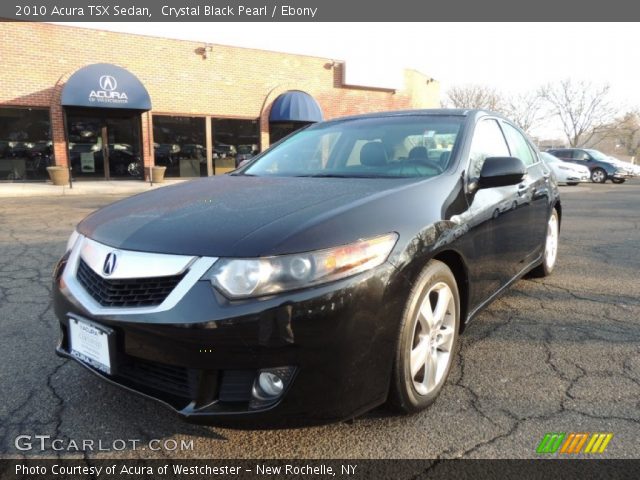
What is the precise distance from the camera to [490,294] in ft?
10.1

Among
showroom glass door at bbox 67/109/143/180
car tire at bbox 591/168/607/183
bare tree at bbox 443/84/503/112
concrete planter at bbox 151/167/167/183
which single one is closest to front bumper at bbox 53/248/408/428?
concrete planter at bbox 151/167/167/183

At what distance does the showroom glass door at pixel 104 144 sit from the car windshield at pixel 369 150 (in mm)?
14707

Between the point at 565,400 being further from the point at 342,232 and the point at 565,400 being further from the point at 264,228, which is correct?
the point at 264,228

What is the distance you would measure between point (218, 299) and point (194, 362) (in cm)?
25

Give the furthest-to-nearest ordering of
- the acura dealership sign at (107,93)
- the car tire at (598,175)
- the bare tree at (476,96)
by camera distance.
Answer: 1. the bare tree at (476,96)
2. the car tire at (598,175)
3. the acura dealership sign at (107,93)

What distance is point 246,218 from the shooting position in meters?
2.07

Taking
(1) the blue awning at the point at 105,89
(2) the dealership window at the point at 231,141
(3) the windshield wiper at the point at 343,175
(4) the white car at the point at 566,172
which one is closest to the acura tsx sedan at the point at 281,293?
(3) the windshield wiper at the point at 343,175

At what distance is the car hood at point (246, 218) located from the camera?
1.86m

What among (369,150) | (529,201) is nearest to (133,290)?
(369,150)

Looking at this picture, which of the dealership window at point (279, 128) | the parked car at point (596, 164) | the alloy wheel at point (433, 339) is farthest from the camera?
the parked car at point (596, 164)

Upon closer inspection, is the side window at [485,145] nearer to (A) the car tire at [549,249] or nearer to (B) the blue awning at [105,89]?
(A) the car tire at [549,249]

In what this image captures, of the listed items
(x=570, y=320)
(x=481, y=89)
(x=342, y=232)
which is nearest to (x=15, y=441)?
(x=342, y=232)

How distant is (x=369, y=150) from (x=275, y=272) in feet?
5.56

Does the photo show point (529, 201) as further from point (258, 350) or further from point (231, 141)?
point (231, 141)
